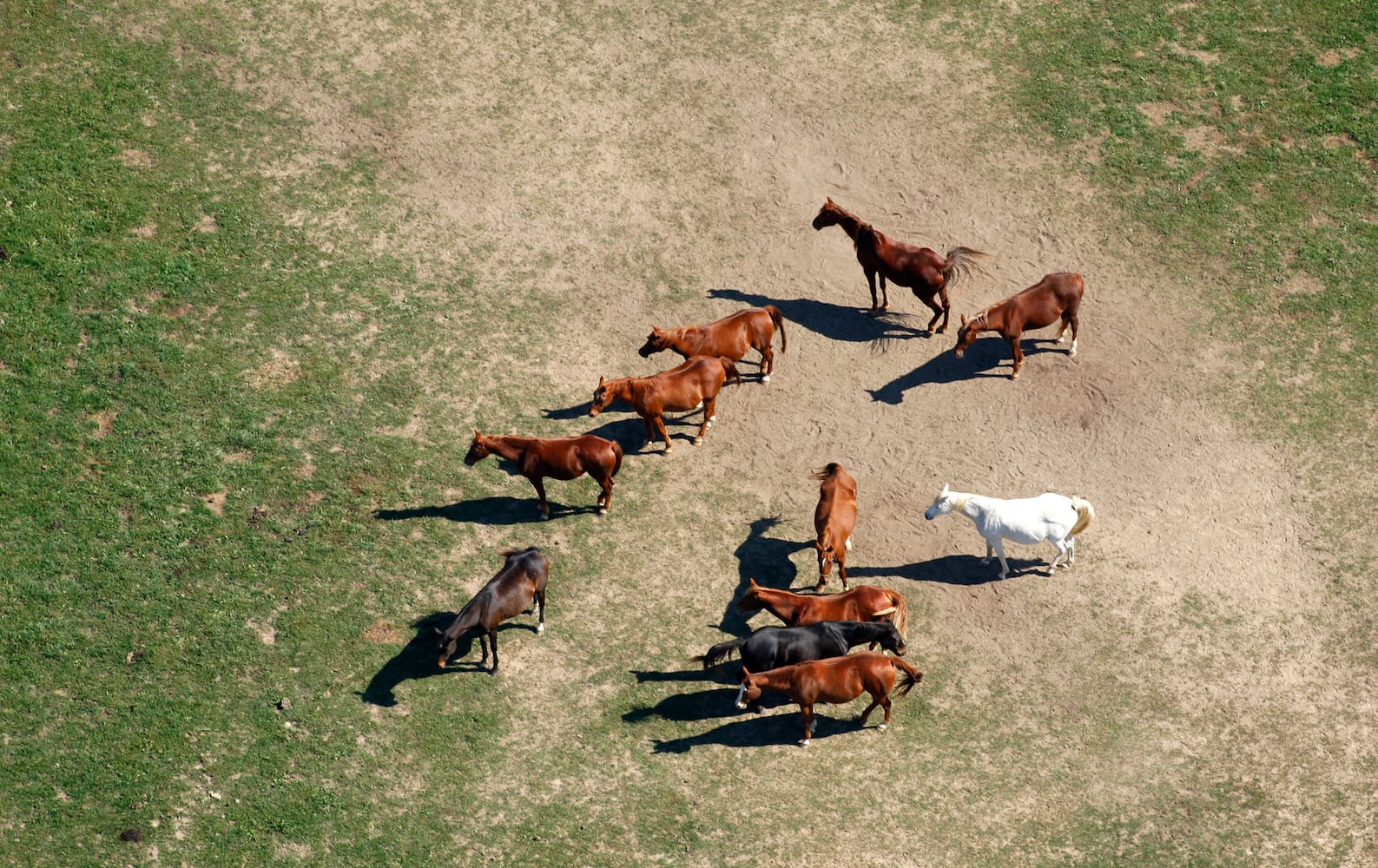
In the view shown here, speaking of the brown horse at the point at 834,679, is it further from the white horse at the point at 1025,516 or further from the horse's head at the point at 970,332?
the horse's head at the point at 970,332

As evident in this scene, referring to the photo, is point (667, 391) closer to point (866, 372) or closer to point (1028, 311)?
point (866, 372)

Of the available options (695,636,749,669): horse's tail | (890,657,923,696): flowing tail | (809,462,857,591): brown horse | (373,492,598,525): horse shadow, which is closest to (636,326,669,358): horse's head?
(373,492,598,525): horse shadow

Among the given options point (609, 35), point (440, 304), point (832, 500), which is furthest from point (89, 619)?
point (609, 35)

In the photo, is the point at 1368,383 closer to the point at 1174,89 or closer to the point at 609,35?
the point at 1174,89

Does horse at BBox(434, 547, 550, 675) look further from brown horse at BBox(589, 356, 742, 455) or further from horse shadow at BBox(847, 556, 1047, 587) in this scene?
horse shadow at BBox(847, 556, 1047, 587)

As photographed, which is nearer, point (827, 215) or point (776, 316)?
point (776, 316)

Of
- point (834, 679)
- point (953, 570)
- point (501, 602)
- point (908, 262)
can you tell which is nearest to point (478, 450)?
point (501, 602)
